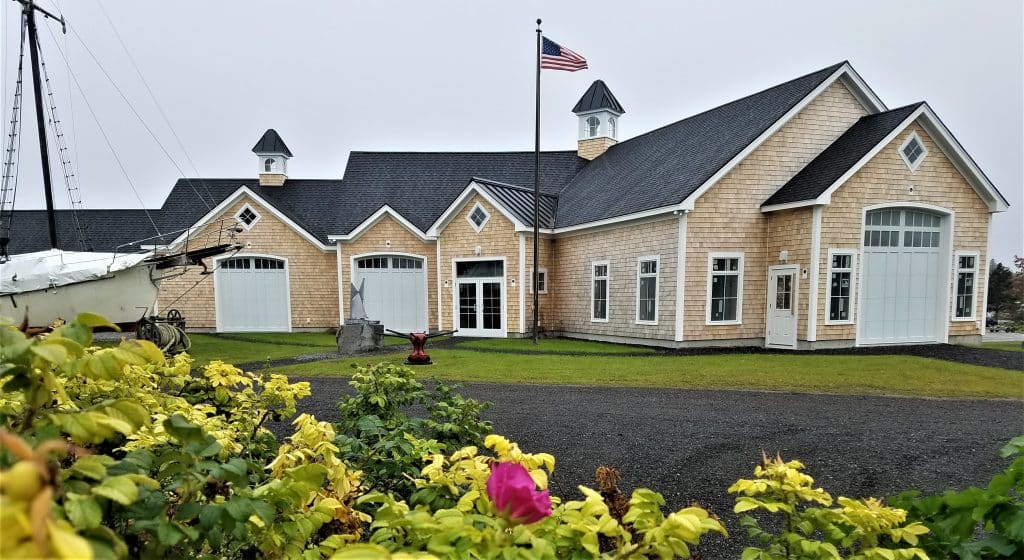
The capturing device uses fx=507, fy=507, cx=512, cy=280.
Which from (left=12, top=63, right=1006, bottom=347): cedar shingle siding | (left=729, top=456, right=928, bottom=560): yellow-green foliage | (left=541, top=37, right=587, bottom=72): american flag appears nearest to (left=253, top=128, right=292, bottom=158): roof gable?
(left=12, top=63, right=1006, bottom=347): cedar shingle siding

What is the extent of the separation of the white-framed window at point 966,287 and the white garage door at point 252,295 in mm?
21322

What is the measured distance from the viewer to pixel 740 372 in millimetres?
9734

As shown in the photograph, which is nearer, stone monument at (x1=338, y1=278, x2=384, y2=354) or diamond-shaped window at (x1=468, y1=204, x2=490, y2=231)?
stone monument at (x1=338, y1=278, x2=384, y2=354)

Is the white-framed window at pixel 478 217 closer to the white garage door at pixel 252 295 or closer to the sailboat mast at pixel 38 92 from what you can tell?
the white garage door at pixel 252 295

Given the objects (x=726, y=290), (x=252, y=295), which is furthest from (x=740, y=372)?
(x=252, y=295)

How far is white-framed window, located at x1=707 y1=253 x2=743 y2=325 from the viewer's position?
1328 cm

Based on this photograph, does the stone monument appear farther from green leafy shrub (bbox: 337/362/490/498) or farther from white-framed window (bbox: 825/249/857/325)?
white-framed window (bbox: 825/249/857/325)

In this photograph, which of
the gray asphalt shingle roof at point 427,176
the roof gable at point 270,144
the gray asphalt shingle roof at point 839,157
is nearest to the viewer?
the gray asphalt shingle roof at point 839,157

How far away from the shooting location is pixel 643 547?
1236mm

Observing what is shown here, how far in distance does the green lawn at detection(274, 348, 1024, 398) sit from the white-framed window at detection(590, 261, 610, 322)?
11.9ft

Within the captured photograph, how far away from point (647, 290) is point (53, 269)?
45.8ft

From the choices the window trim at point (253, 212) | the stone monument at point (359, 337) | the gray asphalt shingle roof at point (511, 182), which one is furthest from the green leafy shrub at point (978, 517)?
the window trim at point (253, 212)

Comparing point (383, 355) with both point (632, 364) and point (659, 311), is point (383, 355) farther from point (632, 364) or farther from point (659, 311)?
point (659, 311)

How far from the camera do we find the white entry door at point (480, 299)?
16.7m
